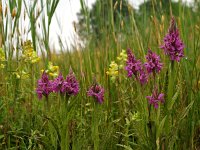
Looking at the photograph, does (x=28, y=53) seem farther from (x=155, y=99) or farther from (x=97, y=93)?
(x=155, y=99)

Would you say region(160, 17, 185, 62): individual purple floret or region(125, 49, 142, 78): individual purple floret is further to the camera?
region(125, 49, 142, 78): individual purple floret

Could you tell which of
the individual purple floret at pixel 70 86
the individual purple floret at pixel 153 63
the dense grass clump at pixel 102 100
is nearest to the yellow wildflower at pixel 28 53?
the dense grass clump at pixel 102 100

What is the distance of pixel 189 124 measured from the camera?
1.92 metres

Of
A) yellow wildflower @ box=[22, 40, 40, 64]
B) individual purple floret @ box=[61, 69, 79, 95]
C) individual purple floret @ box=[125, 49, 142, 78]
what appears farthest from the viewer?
yellow wildflower @ box=[22, 40, 40, 64]

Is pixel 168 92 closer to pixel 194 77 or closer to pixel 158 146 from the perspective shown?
pixel 158 146

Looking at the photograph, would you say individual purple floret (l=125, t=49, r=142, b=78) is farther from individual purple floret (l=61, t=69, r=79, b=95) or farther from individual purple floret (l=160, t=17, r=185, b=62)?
individual purple floret (l=61, t=69, r=79, b=95)

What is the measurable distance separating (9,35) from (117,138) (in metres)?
0.91

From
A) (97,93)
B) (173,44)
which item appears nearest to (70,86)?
(97,93)

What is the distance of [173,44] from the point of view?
1.59 metres

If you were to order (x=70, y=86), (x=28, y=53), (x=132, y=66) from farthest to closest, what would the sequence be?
1. (x=28, y=53)
2. (x=132, y=66)
3. (x=70, y=86)

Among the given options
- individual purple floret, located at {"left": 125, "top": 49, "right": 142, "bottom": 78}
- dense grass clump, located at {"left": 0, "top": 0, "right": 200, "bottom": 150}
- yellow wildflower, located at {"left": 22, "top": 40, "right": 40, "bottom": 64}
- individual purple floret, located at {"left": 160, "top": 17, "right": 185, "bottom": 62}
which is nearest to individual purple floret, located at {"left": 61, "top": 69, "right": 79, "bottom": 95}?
dense grass clump, located at {"left": 0, "top": 0, "right": 200, "bottom": 150}

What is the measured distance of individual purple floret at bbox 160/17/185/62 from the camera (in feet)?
5.17

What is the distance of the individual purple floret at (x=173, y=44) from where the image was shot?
1575 mm

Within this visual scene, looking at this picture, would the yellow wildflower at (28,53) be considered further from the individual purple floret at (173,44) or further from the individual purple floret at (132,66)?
the individual purple floret at (173,44)
